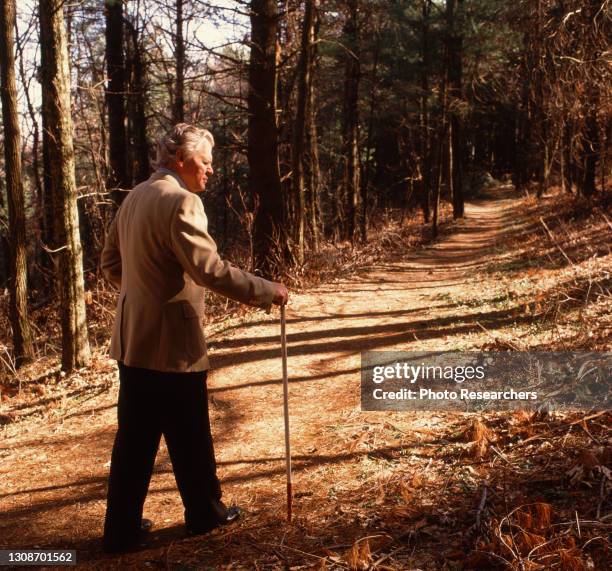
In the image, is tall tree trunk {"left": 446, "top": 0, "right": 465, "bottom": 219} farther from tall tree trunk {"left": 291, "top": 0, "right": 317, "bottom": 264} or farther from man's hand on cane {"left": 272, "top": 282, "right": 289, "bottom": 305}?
man's hand on cane {"left": 272, "top": 282, "right": 289, "bottom": 305}

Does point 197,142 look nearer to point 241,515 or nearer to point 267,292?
point 267,292

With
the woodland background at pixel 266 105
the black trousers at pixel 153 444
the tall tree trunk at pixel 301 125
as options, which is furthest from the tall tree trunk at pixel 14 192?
the black trousers at pixel 153 444

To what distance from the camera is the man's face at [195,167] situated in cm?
340

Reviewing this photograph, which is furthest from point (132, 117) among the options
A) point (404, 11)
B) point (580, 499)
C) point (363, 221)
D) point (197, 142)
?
point (580, 499)

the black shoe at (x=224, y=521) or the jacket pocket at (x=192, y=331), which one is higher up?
the jacket pocket at (x=192, y=331)

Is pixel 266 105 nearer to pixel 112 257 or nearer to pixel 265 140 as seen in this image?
pixel 265 140

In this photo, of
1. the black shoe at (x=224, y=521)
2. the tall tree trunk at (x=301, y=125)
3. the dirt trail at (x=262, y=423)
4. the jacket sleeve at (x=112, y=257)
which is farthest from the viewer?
the tall tree trunk at (x=301, y=125)

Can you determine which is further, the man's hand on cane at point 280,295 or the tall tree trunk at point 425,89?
the tall tree trunk at point 425,89

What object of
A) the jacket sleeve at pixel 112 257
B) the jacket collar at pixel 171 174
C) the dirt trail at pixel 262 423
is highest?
the jacket collar at pixel 171 174

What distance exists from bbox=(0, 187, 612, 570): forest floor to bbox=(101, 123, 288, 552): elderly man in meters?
0.33

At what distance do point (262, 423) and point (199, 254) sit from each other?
260cm

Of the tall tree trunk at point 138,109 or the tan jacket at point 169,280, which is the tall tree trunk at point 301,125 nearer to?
the tall tree trunk at point 138,109

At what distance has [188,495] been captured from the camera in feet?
11.5

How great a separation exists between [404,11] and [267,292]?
2162 cm
